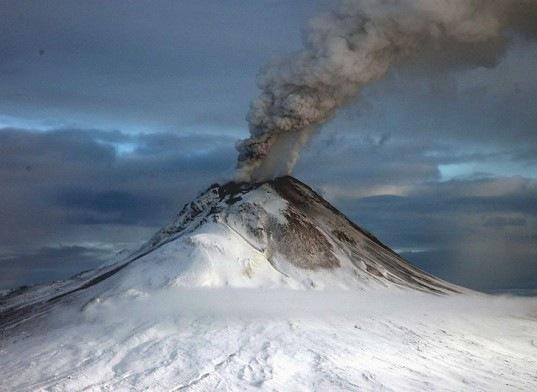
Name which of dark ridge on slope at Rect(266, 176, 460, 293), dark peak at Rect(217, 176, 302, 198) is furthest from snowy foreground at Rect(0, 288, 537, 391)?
dark peak at Rect(217, 176, 302, 198)

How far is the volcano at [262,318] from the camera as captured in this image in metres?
25.6

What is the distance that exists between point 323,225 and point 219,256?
34.4ft

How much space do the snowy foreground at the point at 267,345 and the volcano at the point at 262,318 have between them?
8 centimetres

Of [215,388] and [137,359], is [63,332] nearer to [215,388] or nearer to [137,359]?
[137,359]

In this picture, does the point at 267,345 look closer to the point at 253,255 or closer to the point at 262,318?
the point at 262,318

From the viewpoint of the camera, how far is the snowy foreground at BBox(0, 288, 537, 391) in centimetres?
2503

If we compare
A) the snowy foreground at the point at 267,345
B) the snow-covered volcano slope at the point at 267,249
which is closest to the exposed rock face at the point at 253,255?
the snow-covered volcano slope at the point at 267,249

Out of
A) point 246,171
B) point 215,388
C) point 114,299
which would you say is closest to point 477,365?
point 215,388

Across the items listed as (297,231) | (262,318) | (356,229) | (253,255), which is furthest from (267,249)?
(356,229)

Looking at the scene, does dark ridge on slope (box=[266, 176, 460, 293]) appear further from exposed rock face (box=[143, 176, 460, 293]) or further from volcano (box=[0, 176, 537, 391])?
volcano (box=[0, 176, 537, 391])

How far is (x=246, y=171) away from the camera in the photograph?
167 feet

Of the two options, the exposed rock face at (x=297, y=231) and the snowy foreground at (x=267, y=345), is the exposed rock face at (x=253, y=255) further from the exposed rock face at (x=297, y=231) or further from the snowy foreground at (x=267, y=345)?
the snowy foreground at (x=267, y=345)

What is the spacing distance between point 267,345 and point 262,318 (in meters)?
3.15

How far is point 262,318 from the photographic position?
3112 cm
